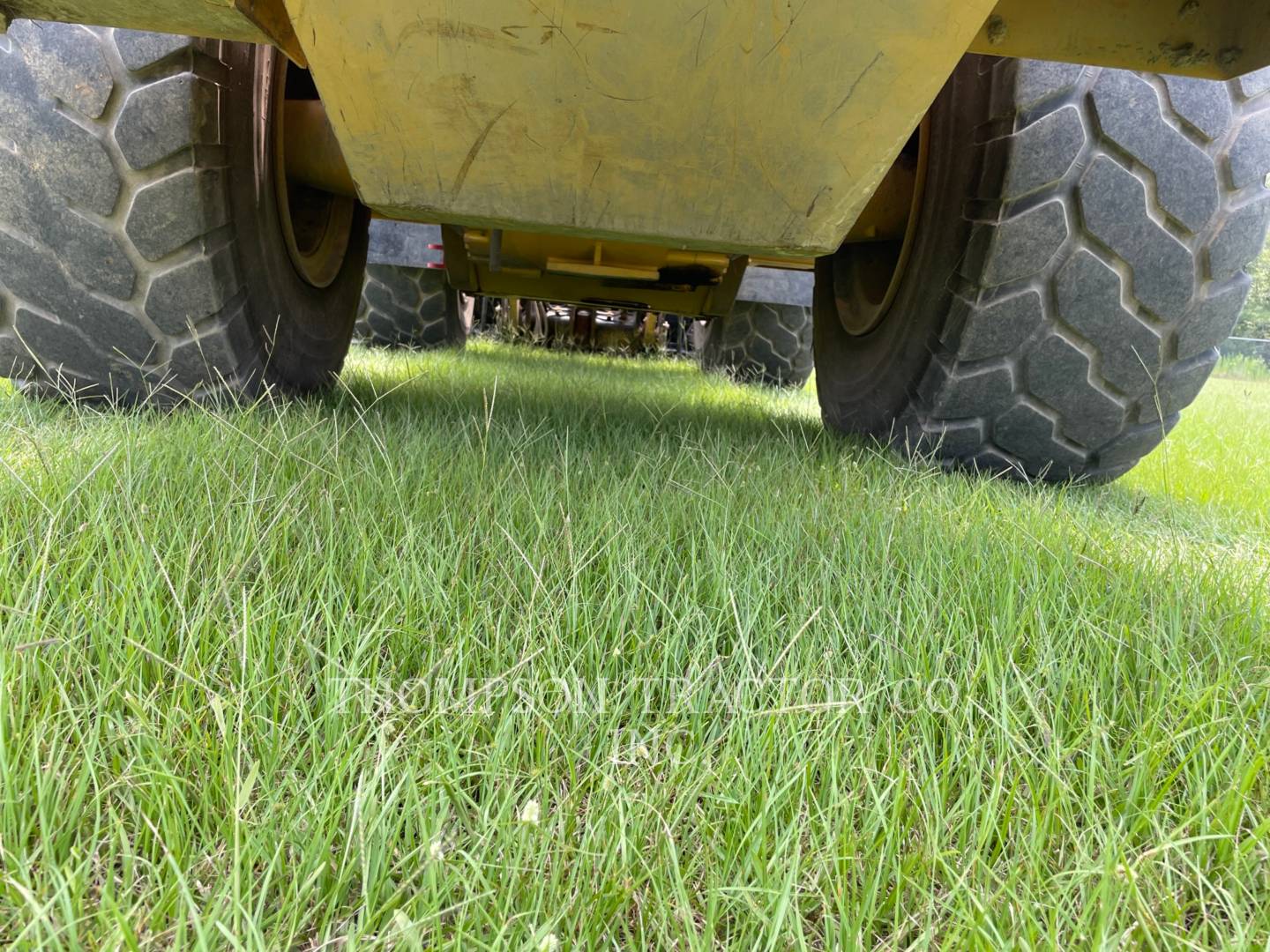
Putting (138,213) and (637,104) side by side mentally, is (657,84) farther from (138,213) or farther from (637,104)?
(138,213)

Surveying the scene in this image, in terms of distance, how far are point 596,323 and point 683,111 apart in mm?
5222

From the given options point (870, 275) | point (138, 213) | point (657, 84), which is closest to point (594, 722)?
A: point (657, 84)

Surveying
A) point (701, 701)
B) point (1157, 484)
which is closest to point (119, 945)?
point (701, 701)

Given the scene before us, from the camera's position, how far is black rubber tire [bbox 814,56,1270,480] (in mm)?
1037

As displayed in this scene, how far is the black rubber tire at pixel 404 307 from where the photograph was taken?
3289 mm

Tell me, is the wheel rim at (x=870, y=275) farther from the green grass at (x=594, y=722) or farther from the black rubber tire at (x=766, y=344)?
the black rubber tire at (x=766, y=344)

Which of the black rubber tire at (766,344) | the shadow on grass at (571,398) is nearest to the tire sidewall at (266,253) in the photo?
the shadow on grass at (571,398)

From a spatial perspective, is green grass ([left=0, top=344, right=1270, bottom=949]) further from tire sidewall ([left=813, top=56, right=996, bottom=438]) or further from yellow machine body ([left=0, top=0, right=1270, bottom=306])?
tire sidewall ([left=813, top=56, right=996, bottom=438])

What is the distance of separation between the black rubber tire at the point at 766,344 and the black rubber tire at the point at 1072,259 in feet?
7.13

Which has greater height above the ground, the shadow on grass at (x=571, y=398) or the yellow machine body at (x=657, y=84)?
the yellow machine body at (x=657, y=84)

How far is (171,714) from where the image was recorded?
42cm

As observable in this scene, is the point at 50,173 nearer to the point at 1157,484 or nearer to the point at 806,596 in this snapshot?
the point at 806,596

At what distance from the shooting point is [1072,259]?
1094 mm

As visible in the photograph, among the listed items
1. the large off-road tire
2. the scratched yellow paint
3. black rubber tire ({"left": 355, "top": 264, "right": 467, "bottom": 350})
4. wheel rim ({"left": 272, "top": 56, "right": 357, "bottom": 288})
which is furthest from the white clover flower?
black rubber tire ({"left": 355, "top": 264, "right": 467, "bottom": 350})
